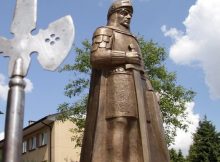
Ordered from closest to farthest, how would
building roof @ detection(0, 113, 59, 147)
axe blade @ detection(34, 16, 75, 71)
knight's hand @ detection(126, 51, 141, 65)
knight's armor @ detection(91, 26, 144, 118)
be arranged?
axe blade @ detection(34, 16, 75, 71)
knight's armor @ detection(91, 26, 144, 118)
knight's hand @ detection(126, 51, 141, 65)
building roof @ detection(0, 113, 59, 147)

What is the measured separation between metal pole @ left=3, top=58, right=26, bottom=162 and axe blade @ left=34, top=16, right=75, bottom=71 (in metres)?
0.27

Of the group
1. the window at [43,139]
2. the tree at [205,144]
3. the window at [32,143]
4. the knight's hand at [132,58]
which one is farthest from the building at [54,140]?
the knight's hand at [132,58]

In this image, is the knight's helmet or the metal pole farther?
the knight's helmet

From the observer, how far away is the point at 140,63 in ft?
24.8

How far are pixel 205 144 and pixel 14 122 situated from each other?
33.8 m

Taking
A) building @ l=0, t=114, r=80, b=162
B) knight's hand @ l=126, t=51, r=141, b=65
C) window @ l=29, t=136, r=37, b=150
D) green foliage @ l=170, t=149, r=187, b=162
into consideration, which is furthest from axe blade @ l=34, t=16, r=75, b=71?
window @ l=29, t=136, r=37, b=150

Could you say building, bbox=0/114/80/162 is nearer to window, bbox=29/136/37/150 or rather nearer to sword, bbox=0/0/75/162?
window, bbox=29/136/37/150

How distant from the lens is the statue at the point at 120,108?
272 inches

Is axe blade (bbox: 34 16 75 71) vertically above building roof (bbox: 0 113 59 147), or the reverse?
building roof (bbox: 0 113 59 147)

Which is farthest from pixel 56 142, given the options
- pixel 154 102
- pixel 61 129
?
pixel 154 102

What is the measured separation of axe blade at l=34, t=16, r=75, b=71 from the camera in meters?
2.67

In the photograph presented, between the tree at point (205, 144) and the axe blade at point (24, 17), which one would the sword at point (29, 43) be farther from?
the tree at point (205, 144)

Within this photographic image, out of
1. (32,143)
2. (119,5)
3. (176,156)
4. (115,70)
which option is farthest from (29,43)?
(32,143)

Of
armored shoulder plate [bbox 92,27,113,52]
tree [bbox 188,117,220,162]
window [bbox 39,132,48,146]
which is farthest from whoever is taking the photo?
window [bbox 39,132,48,146]
